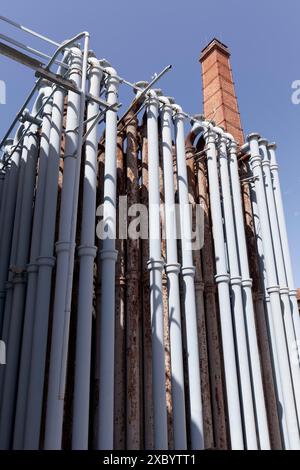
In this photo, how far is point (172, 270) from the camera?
6.30 metres

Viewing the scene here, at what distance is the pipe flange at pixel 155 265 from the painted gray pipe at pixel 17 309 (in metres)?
2.00

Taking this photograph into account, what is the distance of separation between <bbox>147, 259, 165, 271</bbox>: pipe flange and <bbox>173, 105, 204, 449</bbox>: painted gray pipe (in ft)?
Result: 1.90

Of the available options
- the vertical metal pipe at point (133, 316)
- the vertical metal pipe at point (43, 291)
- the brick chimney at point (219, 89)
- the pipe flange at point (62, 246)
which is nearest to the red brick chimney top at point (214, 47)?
the brick chimney at point (219, 89)

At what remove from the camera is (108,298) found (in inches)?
207

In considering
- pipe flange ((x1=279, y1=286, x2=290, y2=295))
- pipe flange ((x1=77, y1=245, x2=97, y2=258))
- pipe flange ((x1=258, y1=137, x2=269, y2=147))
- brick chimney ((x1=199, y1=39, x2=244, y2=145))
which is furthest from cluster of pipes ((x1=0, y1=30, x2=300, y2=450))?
brick chimney ((x1=199, y1=39, x2=244, y2=145))

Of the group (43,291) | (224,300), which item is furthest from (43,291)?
(224,300)

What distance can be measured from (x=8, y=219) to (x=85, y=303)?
3.01m

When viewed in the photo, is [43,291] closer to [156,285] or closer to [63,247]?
[63,247]

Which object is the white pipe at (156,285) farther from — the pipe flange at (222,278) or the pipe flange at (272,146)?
the pipe flange at (272,146)

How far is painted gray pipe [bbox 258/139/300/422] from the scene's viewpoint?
24.4ft

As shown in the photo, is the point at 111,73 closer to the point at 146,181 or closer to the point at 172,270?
the point at 146,181

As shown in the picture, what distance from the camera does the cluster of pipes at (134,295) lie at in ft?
16.1
